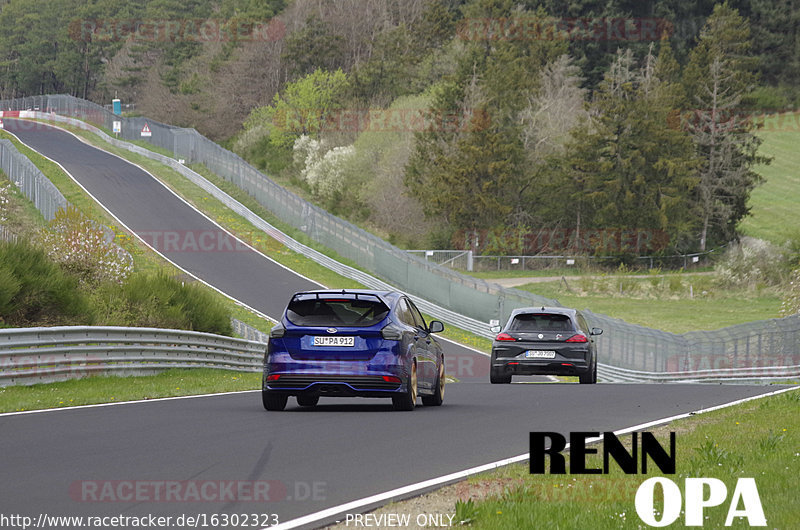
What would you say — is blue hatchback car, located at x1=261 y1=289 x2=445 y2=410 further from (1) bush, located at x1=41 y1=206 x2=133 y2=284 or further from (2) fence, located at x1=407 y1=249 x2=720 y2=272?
(2) fence, located at x1=407 y1=249 x2=720 y2=272

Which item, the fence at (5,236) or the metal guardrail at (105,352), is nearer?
the metal guardrail at (105,352)

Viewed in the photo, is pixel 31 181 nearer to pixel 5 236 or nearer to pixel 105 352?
pixel 5 236

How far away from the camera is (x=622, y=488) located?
330 inches

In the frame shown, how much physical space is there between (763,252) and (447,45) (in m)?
33.8

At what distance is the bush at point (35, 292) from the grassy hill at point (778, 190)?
64.8 m

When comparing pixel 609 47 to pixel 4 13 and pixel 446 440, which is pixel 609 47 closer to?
pixel 446 440

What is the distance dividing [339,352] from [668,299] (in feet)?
199

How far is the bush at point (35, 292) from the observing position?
77.9ft

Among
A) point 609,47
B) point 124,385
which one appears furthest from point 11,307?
point 609,47

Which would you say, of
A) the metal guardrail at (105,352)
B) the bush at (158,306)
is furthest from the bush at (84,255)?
the metal guardrail at (105,352)

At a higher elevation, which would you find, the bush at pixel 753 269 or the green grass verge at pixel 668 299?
the bush at pixel 753 269

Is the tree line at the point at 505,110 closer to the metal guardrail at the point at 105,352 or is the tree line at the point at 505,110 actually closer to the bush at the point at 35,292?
the metal guardrail at the point at 105,352

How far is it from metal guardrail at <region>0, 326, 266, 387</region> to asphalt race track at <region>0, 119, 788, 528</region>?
3589 mm

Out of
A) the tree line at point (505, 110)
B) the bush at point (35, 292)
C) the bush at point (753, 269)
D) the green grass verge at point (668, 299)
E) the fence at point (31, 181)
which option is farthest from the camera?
the tree line at point (505, 110)
